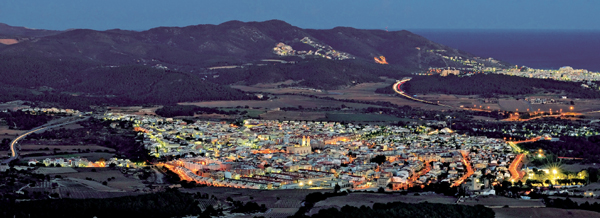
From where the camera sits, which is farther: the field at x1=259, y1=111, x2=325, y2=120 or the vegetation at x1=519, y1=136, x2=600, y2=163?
the field at x1=259, y1=111, x2=325, y2=120

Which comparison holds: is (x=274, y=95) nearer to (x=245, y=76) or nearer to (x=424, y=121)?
(x=245, y=76)

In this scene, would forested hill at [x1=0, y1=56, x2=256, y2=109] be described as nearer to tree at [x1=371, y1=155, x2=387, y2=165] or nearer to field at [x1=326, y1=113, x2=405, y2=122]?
field at [x1=326, y1=113, x2=405, y2=122]

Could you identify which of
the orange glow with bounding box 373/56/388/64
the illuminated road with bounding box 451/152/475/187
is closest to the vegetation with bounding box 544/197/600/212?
the illuminated road with bounding box 451/152/475/187

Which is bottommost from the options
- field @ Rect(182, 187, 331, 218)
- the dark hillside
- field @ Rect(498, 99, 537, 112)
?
field @ Rect(182, 187, 331, 218)

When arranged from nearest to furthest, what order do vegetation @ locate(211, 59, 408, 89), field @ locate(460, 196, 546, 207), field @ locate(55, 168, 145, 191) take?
1. field @ locate(460, 196, 546, 207)
2. field @ locate(55, 168, 145, 191)
3. vegetation @ locate(211, 59, 408, 89)

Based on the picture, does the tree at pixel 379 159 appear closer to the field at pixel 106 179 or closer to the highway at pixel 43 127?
the field at pixel 106 179
